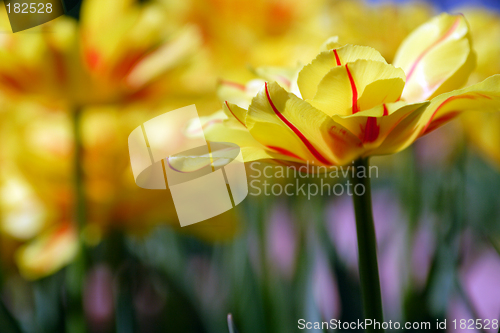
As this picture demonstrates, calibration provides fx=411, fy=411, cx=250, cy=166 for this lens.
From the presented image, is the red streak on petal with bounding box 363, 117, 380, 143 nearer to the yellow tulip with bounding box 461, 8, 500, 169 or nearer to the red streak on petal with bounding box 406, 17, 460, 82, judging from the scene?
the red streak on petal with bounding box 406, 17, 460, 82

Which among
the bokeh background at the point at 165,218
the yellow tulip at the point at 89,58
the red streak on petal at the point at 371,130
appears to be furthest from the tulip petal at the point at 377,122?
the yellow tulip at the point at 89,58

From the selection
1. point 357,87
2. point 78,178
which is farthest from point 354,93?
point 78,178

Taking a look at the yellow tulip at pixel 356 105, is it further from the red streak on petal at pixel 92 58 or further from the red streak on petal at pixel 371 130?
the red streak on petal at pixel 92 58

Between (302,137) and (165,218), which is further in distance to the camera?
(165,218)

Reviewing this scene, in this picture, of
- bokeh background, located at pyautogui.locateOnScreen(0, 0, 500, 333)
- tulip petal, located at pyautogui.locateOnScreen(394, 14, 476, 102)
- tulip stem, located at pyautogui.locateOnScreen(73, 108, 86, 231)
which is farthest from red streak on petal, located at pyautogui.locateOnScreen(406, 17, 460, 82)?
tulip stem, located at pyautogui.locateOnScreen(73, 108, 86, 231)

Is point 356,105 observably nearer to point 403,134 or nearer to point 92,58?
point 403,134
